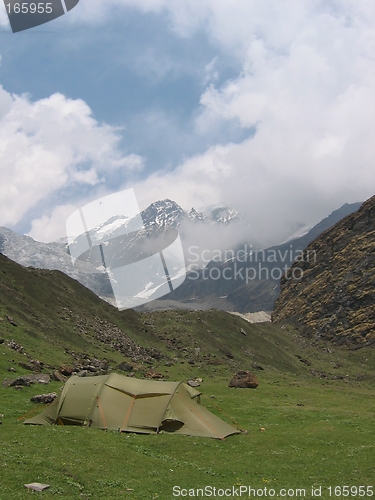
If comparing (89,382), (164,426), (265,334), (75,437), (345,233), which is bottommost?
(265,334)

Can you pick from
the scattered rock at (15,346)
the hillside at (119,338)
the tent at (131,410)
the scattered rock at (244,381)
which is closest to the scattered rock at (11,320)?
the hillside at (119,338)

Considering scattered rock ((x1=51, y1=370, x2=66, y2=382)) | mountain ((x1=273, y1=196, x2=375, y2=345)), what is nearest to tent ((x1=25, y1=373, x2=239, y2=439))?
scattered rock ((x1=51, y1=370, x2=66, y2=382))

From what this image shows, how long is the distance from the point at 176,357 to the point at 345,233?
260 feet

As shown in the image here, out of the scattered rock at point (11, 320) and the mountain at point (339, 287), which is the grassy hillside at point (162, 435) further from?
the mountain at point (339, 287)

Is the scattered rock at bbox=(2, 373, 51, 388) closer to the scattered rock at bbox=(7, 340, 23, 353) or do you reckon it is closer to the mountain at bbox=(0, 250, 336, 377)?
the mountain at bbox=(0, 250, 336, 377)

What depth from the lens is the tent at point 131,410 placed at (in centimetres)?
2242

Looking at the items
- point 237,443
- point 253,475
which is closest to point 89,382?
point 237,443

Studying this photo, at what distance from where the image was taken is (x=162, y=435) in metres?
21.6

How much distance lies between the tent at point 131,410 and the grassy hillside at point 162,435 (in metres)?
1.01

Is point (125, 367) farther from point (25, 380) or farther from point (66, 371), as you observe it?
point (25, 380)

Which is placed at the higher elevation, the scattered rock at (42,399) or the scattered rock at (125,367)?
the scattered rock at (42,399)

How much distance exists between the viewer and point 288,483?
17000 millimetres

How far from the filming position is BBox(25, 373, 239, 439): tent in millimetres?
22422

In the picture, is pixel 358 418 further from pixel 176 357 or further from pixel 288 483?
pixel 176 357
